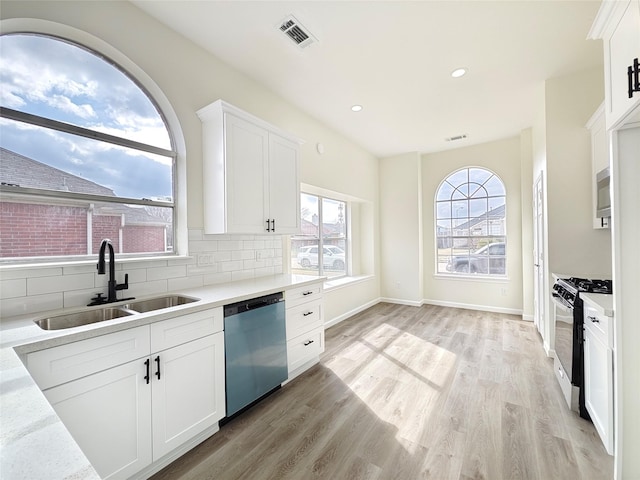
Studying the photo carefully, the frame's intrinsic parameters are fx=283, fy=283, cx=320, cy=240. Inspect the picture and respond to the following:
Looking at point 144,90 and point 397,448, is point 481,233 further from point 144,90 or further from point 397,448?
point 144,90

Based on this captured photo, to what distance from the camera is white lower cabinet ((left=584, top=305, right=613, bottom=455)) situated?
1.64 meters

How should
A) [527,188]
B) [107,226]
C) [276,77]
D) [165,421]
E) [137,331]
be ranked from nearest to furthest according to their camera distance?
[137,331] < [165,421] < [107,226] < [276,77] < [527,188]

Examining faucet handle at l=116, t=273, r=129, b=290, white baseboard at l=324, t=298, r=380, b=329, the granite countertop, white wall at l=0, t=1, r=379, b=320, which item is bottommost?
white baseboard at l=324, t=298, r=380, b=329

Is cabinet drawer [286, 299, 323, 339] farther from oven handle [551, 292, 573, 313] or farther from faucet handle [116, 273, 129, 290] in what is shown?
oven handle [551, 292, 573, 313]

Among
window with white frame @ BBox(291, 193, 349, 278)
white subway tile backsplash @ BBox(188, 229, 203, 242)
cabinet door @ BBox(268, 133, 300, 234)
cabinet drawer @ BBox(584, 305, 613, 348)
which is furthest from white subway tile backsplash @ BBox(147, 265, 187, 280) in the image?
cabinet drawer @ BBox(584, 305, 613, 348)

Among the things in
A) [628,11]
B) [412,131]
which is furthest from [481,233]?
[628,11]

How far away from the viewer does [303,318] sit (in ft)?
9.11

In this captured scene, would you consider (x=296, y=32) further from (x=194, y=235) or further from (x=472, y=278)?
(x=472, y=278)

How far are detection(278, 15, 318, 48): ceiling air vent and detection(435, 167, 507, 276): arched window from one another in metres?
4.01

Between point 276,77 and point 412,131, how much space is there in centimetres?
241

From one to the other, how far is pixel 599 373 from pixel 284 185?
9.25 ft

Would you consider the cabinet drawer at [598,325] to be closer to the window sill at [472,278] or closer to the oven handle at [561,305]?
the oven handle at [561,305]

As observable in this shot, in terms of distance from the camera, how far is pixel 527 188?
4.32 meters

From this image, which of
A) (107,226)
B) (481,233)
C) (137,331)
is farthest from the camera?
(481,233)
